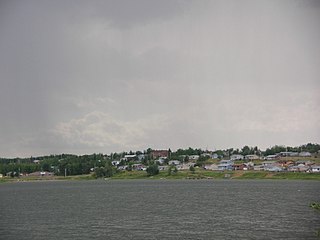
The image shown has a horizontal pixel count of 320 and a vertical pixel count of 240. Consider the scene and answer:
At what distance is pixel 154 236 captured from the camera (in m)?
56.8

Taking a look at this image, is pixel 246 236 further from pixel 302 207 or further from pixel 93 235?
pixel 302 207

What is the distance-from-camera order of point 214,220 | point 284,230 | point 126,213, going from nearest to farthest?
1. point 284,230
2. point 214,220
3. point 126,213

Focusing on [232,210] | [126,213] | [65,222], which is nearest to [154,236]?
[65,222]

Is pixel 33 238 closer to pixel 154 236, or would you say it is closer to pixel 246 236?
pixel 154 236

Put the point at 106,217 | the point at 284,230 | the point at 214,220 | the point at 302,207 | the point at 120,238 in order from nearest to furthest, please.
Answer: the point at 120,238 < the point at 284,230 < the point at 214,220 < the point at 106,217 < the point at 302,207

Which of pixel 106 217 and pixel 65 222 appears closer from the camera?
pixel 65 222

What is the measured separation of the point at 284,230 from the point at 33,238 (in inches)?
1334

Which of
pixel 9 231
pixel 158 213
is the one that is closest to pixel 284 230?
pixel 158 213

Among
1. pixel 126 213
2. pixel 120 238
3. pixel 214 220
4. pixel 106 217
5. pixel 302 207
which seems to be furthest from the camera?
pixel 302 207

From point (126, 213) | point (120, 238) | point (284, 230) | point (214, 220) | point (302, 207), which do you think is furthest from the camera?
point (302, 207)

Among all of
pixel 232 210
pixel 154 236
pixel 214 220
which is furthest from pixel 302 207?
pixel 154 236

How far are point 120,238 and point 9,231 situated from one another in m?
18.5

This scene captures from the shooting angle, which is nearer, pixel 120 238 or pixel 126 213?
pixel 120 238

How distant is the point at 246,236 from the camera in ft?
184
